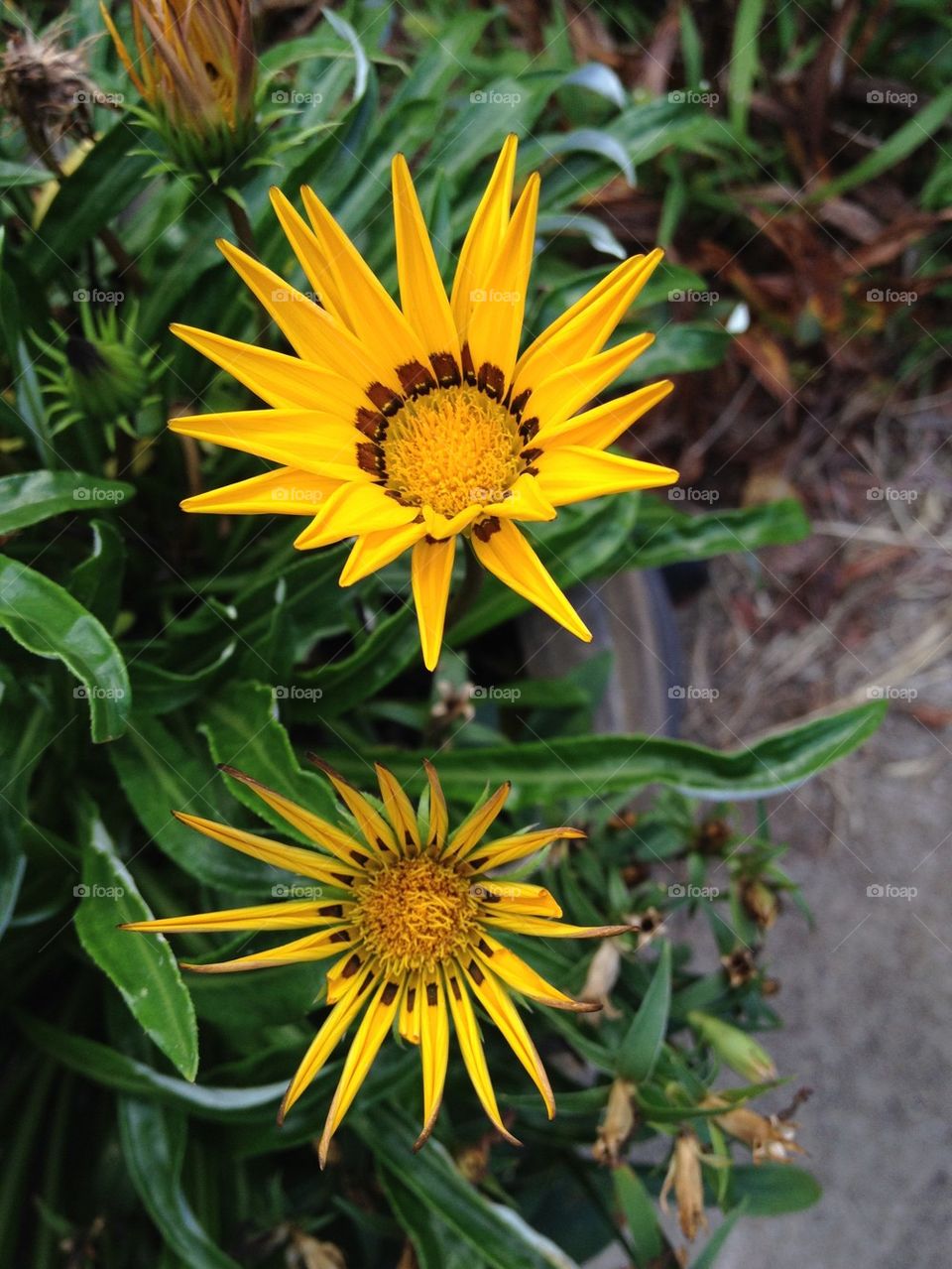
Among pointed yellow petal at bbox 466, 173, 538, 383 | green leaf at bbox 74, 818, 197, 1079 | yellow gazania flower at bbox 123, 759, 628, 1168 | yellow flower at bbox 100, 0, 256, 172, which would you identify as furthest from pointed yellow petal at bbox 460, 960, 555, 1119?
yellow flower at bbox 100, 0, 256, 172

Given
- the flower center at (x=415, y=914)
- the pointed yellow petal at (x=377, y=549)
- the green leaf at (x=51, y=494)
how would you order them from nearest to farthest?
the pointed yellow petal at (x=377, y=549) → the flower center at (x=415, y=914) → the green leaf at (x=51, y=494)

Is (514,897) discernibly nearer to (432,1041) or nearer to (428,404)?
(432,1041)

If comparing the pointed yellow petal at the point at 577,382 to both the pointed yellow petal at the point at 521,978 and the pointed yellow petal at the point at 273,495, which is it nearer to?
the pointed yellow petal at the point at 273,495

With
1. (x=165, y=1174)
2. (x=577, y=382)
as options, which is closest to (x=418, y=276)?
(x=577, y=382)

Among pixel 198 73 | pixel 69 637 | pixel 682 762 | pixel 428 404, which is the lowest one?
pixel 682 762

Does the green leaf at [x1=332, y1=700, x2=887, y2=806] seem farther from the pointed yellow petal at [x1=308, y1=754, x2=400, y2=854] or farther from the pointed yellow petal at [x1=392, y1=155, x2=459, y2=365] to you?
the pointed yellow petal at [x1=392, y1=155, x2=459, y2=365]

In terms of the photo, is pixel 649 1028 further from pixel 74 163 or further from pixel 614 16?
pixel 614 16

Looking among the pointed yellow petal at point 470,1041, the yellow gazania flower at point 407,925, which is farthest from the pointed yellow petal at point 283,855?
the pointed yellow petal at point 470,1041

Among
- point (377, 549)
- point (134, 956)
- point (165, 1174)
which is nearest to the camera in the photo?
point (377, 549)
